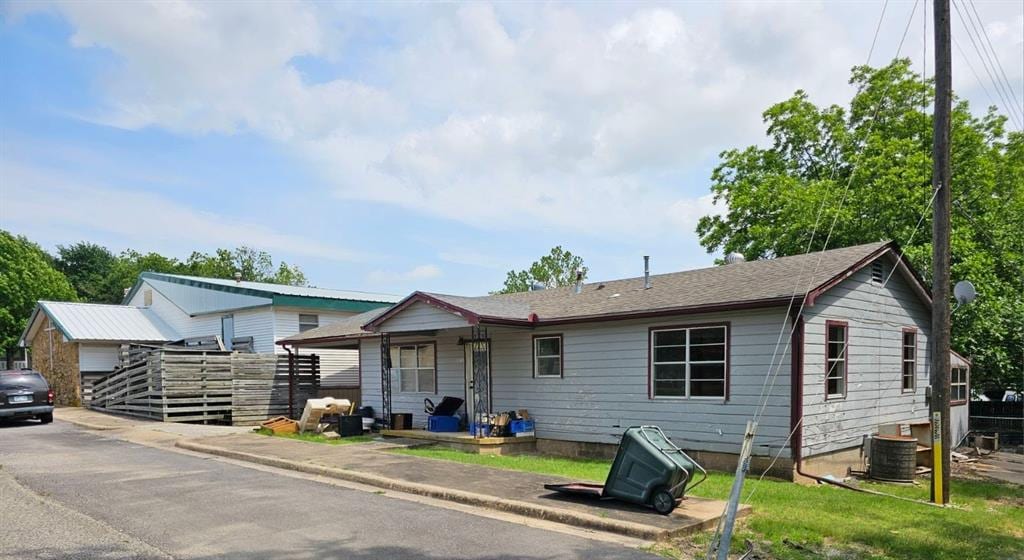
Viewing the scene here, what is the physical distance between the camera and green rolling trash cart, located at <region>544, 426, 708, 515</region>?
8.19 m

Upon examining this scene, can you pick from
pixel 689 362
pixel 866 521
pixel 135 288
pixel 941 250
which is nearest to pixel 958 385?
pixel 689 362

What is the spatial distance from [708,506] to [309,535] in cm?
464

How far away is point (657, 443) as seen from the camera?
8648mm

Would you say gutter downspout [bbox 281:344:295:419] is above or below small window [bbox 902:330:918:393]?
below

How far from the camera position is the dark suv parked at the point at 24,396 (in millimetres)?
19469

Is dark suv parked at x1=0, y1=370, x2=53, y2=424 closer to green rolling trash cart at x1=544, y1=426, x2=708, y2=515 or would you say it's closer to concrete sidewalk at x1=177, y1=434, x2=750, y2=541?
concrete sidewalk at x1=177, y1=434, x2=750, y2=541

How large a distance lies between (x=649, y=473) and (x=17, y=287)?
152ft

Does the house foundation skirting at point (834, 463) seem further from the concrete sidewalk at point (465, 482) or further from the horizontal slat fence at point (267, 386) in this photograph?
the horizontal slat fence at point (267, 386)

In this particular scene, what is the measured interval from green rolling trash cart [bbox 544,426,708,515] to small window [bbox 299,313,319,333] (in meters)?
20.3

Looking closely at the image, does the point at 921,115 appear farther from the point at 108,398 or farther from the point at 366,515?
the point at 108,398

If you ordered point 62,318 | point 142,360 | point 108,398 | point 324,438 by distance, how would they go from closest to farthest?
point 324,438
point 142,360
point 108,398
point 62,318

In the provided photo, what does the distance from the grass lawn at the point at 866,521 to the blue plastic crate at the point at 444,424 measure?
4.06 meters

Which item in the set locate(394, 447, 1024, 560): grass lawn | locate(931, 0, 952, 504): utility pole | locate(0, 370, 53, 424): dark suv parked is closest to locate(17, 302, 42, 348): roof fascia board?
locate(0, 370, 53, 424): dark suv parked

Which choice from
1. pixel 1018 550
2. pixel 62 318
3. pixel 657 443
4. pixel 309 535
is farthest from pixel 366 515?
pixel 62 318
